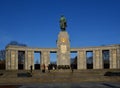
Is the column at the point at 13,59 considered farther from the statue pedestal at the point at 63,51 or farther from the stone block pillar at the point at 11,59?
the statue pedestal at the point at 63,51

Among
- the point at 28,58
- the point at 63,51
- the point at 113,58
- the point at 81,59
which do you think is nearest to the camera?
the point at 63,51

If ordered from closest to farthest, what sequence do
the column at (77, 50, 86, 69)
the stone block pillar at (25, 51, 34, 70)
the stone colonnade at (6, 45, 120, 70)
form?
the stone colonnade at (6, 45, 120, 70)
the stone block pillar at (25, 51, 34, 70)
the column at (77, 50, 86, 69)

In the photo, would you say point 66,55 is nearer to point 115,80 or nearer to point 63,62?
point 63,62

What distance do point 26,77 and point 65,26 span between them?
835 inches

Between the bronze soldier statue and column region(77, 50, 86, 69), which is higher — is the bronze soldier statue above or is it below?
above

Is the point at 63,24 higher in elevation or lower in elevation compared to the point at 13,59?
higher

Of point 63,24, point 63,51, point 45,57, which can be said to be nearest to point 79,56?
point 45,57

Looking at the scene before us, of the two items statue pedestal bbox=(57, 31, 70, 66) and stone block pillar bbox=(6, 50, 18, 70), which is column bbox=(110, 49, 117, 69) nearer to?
statue pedestal bbox=(57, 31, 70, 66)

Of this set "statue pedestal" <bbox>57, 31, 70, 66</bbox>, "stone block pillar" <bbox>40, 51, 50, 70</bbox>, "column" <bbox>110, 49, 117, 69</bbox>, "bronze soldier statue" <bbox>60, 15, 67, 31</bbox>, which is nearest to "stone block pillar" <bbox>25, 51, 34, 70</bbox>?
"stone block pillar" <bbox>40, 51, 50, 70</bbox>

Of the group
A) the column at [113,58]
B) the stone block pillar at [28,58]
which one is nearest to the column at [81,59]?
the column at [113,58]

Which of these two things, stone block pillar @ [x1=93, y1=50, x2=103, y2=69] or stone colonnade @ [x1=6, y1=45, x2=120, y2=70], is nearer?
stone colonnade @ [x1=6, y1=45, x2=120, y2=70]

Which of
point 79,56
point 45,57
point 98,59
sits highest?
point 79,56

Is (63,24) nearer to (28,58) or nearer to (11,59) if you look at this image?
(28,58)

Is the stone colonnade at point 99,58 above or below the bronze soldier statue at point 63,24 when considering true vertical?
below
